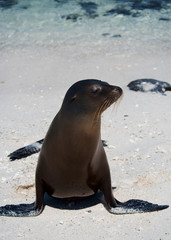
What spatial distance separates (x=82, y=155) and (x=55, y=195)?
1.57 feet

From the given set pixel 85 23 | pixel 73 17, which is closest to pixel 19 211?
pixel 85 23

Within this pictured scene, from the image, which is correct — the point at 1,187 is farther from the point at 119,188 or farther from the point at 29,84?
the point at 29,84

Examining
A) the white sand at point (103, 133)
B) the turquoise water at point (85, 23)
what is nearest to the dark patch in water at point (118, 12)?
the turquoise water at point (85, 23)

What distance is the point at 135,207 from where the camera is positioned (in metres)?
3.59

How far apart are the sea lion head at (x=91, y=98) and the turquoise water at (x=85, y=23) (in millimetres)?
6170

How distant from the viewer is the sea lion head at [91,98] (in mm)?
3342

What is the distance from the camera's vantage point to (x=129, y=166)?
14.7ft

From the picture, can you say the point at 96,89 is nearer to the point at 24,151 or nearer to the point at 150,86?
the point at 24,151

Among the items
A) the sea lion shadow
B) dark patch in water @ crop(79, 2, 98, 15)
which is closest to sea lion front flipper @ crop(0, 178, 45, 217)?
the sea lion shadow

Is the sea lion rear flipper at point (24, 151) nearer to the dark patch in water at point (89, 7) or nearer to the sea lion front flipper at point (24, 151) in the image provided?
the sea lion front flipper at point (24, 151)

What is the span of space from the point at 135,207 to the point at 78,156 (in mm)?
621

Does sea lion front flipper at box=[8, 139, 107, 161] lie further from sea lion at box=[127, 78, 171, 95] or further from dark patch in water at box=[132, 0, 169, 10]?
dark patch in water at box=[132, 0, 169, 10]

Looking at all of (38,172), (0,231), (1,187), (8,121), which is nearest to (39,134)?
(8,121)

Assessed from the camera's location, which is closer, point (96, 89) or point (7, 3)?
point (96, 89)
